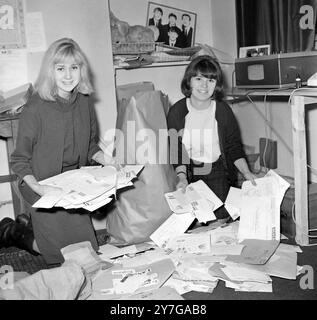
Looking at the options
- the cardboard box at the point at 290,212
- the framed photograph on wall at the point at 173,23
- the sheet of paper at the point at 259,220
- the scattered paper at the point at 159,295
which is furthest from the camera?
the framed photograph on wall at the point at 173,23

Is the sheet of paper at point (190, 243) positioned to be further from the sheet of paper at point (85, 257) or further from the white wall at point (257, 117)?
the white wall at point (257, 117)

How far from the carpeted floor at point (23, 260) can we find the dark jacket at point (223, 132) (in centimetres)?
53

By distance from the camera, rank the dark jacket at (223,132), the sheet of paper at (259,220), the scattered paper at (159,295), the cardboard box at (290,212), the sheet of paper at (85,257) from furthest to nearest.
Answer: the dark jacket at (223,132)
the cardboard box at (290,212)
the sheet of paper at (259,220)
the sheet of paper at (85,257)
the scattered paper at (159,295)

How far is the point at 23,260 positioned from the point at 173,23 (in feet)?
5.10

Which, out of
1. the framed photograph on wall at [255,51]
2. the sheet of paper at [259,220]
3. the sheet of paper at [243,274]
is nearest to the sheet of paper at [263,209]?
the sheet of paper at [259,220]

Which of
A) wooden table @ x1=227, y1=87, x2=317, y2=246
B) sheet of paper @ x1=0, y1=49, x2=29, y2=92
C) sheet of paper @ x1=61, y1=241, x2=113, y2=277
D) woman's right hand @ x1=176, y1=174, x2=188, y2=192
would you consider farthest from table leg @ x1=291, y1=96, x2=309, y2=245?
sheet of paper @ x1=0, y1=49, x2=29, y2=92

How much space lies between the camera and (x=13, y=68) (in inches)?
76.9

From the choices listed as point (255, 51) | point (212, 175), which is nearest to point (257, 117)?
point (255, 51)

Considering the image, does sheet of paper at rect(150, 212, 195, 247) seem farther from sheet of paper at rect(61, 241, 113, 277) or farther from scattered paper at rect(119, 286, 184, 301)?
scattered paper at rect(119, 286, 184, 301)

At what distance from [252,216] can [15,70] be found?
1.22 meters

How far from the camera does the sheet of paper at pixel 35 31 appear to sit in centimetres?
190

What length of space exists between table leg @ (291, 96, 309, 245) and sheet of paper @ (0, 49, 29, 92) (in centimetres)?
118

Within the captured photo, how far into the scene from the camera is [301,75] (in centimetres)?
183
